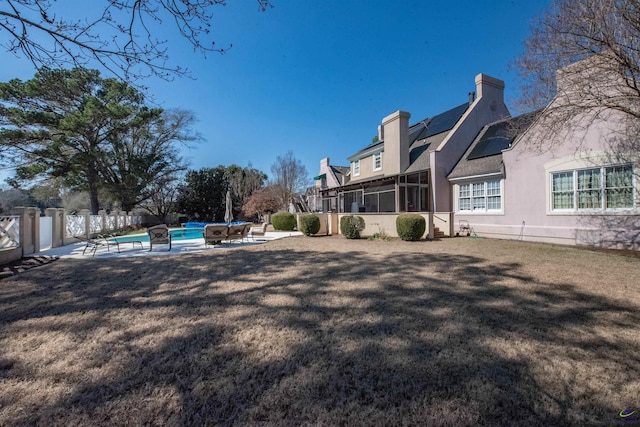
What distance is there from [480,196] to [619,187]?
18.7 feet

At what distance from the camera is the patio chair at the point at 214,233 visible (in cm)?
1242

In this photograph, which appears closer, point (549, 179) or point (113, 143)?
point (549, 179)

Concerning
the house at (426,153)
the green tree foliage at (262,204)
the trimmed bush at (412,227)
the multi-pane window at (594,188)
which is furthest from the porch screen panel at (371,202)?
the multi-pane window at (594,188)

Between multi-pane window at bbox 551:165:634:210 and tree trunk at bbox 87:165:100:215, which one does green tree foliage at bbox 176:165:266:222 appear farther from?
multi-pane window at bbox 551:165:634:210

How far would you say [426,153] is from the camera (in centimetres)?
1897

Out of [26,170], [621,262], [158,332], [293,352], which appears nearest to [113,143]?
[26,170]

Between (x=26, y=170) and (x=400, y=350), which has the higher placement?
(x=26, y=170)

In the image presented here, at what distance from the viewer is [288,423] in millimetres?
2186

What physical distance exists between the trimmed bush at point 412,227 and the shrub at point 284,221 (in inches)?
376

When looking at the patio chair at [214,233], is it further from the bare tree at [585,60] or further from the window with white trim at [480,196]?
the window with white trim at [480,196]

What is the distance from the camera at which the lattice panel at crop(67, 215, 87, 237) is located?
1543 centimetres

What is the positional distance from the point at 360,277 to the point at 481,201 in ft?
40.7

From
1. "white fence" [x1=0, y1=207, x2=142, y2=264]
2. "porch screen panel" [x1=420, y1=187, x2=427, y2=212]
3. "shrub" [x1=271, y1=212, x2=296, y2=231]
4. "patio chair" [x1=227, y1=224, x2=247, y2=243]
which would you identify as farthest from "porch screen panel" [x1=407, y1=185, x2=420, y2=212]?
"white fence" [x1=0, y1=207, x2=142, y2=264]

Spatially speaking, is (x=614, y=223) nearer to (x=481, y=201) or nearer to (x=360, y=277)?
(x=481, y=201)
